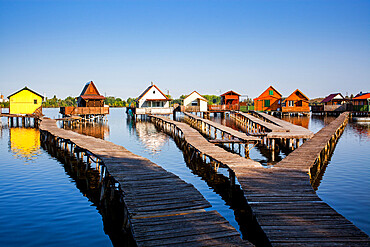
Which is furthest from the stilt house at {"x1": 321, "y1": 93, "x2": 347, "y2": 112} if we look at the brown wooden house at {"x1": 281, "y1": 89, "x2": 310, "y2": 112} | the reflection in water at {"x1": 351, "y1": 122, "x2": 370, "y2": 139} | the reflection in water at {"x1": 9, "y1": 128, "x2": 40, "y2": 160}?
the reflection in water at {"x1": 9, "y1": 128, "x2": 40, "y2": 160}

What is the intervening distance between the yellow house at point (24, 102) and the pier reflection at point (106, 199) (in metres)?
37.3

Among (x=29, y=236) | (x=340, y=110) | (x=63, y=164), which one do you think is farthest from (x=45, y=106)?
(x=29, y=236)

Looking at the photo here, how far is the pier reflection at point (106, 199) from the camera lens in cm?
1014

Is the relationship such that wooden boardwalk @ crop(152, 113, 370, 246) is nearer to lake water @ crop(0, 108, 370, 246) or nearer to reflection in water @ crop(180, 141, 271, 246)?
reflection in water @ crop(180, 141, 271, 246)

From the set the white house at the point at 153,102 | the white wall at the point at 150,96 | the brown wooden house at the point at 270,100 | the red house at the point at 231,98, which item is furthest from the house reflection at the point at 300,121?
the white wall at the point at 150,96

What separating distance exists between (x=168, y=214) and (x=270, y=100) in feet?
230

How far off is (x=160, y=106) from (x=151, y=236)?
198 feet

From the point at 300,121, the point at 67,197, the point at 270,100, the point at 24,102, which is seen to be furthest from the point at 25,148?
the point at 270,100

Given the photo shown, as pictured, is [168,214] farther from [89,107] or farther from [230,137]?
[89,107]

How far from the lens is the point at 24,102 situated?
54.6 m

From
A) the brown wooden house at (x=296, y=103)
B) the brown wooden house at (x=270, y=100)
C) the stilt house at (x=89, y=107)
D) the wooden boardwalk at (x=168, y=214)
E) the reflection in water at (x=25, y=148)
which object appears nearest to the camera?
the wooden boardwalk at (x=168, y=214)

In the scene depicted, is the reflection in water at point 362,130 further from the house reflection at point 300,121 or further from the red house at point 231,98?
the red house at point 231,98

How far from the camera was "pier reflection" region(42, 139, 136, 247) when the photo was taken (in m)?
10.1

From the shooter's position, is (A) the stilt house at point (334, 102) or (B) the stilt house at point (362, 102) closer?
(B) the stilt house at point (362, 102)
